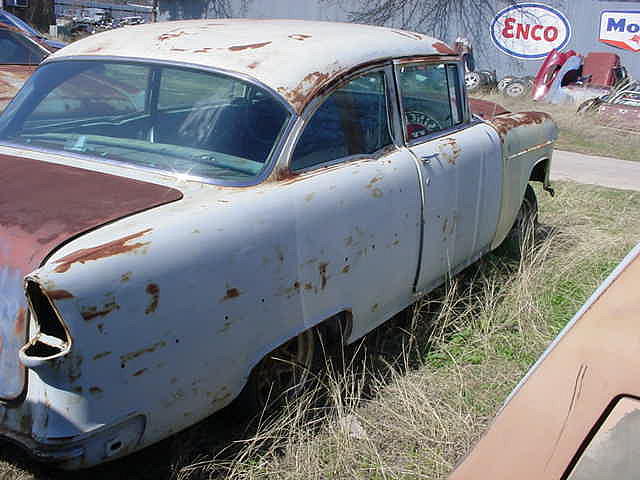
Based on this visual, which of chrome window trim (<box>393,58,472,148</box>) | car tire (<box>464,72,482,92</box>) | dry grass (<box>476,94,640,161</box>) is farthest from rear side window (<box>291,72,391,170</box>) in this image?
car tire (<box>464,72,482,92</box>)

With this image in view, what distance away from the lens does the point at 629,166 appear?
374 inches

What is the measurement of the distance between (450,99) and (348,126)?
1.22 meters

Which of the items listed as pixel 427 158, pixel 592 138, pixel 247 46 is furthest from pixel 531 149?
pixel 592 138

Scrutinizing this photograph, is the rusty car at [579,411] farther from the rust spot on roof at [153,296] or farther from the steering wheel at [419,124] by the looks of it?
the steering wheel at [419,124]

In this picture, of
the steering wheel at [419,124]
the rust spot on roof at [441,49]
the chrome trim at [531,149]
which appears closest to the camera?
the steering wheel at [419,124]

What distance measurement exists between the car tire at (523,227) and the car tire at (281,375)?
264 cm

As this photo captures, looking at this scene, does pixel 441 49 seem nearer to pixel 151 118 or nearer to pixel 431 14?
pixel 151 118

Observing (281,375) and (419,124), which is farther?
(419,124)

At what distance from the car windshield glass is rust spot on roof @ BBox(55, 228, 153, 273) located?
2.15ft

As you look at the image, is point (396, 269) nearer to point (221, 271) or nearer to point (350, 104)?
point (350, 104)

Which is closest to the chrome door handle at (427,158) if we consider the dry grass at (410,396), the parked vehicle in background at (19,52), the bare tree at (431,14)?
the dry grass at (410,396)

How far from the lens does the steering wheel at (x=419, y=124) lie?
389 cm

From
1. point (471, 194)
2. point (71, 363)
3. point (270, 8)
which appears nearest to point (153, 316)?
point (71, 363)

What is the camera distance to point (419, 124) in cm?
405
